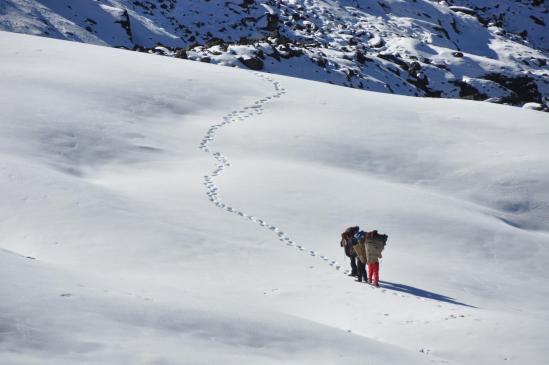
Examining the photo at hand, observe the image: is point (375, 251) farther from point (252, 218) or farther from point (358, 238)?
point (252, 218)

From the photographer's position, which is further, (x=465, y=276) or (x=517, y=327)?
(x=465, y=276)

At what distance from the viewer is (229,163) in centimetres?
2189

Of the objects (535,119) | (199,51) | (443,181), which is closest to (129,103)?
(443,181)

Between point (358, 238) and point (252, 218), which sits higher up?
point (358, 238)

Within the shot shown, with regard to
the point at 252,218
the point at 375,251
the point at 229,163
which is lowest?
the point at 229,163

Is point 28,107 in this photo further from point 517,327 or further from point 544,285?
point 517,327

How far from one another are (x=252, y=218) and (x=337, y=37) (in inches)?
2528

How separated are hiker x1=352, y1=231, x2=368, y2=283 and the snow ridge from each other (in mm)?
590

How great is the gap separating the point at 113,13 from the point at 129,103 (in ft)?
136

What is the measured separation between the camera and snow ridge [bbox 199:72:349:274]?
15758 millimetres

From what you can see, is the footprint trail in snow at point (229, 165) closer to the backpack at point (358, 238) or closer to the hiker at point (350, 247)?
the hiker at point (350, 247)

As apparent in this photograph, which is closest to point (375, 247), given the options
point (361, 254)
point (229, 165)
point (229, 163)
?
point (361, 254)

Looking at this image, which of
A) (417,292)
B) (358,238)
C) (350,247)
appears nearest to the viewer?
(417,292)

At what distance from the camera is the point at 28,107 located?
24391mm
